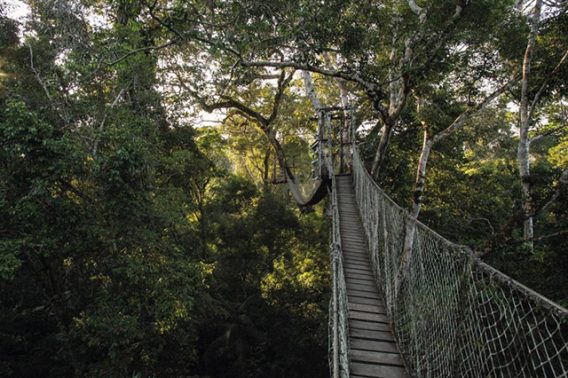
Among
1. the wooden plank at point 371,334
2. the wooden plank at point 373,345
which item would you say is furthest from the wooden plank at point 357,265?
the wooden plank at point 373,345

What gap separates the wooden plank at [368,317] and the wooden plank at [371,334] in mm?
146

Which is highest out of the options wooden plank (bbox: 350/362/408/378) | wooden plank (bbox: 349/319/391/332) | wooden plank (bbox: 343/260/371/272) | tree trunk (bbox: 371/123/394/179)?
tree trunk (bbox: 371/123/394/179)

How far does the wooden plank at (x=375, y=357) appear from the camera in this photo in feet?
7.42

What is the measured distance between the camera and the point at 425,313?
215 cm

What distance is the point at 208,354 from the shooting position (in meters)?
8.33

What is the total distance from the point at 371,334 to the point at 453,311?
3.04ft

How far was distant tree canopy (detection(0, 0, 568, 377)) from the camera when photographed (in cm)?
416

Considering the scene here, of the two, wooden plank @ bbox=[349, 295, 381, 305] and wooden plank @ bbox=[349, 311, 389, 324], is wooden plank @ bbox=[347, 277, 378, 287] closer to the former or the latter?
wooden plank @ bbox=[349, 295, 381, 305]

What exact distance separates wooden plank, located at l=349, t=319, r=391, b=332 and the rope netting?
8 cm

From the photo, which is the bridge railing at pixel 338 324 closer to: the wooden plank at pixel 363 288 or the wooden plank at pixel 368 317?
the wooden plank at pixel 368 317

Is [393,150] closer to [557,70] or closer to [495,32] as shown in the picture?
[495,32]

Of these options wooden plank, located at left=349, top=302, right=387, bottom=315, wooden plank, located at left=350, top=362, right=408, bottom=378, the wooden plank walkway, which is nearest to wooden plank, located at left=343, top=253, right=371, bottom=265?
the wooden plank walkway

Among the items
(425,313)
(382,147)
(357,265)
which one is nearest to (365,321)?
(425,313)

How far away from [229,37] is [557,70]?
3540 mm
